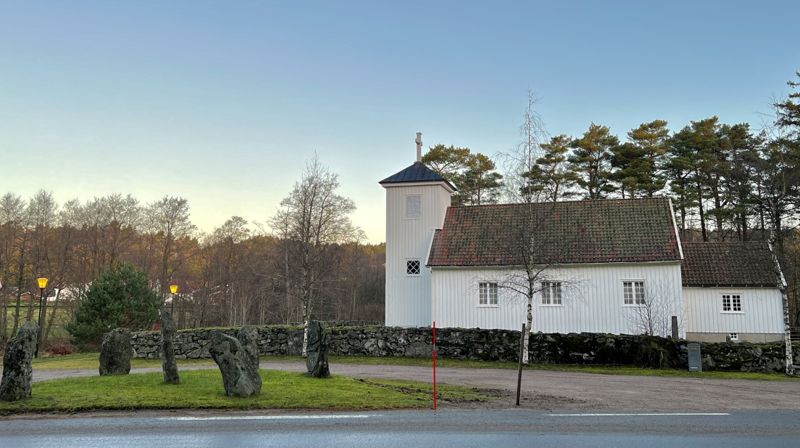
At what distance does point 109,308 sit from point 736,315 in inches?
1310

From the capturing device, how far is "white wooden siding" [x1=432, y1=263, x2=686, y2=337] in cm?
2778

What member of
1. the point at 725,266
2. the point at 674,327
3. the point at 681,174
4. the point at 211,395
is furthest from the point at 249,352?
the point at 681,174

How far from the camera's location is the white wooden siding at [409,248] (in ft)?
104

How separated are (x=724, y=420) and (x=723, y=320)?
23.0 meters

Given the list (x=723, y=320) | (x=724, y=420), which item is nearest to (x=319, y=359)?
(x=724, y=420)

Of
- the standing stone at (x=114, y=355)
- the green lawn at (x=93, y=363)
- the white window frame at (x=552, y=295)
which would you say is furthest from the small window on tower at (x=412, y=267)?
the standing stone at (x=114, y=355)

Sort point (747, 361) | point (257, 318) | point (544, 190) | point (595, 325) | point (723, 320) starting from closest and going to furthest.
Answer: point (747, 361), point (544, 190), point (595, 325), point (723, 320), point (257, 318)

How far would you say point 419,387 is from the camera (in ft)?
49.8

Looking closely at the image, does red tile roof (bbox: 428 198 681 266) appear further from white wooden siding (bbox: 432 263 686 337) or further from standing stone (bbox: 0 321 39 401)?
standing stone (bbox: 0 321 39 401)

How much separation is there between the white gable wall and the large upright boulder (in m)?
26.1

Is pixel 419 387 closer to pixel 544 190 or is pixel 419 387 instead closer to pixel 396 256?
pixel 544 190

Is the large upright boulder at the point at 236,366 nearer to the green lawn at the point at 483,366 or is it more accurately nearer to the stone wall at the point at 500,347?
the green lawn at the point at 483,366

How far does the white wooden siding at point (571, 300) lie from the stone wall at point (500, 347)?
14.4 feet

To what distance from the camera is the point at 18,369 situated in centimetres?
1138
